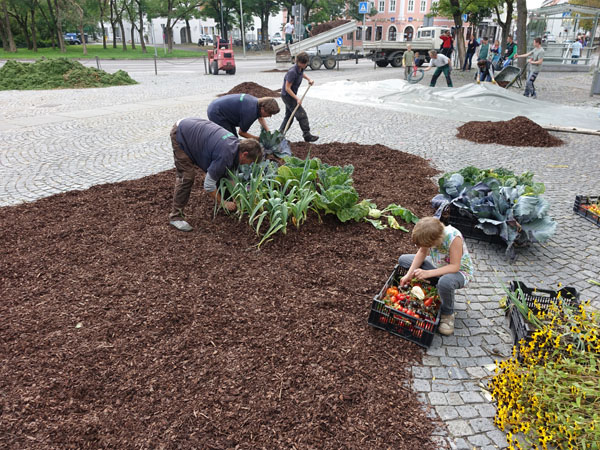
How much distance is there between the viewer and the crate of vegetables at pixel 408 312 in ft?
9.35

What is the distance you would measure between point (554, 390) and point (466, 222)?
8.24 ft

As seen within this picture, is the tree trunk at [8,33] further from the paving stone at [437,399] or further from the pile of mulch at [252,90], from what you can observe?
the paving stone at [437,399]

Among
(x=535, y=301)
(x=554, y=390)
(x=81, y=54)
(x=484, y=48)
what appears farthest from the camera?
(x=81, y=54)

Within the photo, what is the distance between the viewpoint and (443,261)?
310 cm

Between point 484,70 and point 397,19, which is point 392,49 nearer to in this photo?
point 484,70

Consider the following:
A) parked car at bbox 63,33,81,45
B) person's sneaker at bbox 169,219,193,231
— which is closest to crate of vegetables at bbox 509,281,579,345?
person's sneaker at bbox 169,219,193,231

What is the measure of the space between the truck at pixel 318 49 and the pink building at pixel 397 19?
44.2 meters

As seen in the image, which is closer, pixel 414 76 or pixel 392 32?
pixel 414 76

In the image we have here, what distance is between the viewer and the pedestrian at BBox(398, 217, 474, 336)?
279 cm

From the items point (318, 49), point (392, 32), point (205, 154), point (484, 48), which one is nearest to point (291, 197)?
point (205, 154)

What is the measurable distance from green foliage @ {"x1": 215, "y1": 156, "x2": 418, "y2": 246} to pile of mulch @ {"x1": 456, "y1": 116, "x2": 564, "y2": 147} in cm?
502

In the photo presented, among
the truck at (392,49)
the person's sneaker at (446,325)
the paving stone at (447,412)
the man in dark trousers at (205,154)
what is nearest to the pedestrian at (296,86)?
the man in dark trousers at (205,154)

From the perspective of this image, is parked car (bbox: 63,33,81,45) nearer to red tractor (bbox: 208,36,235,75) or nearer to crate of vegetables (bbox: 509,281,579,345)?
red tractor (bbox: 208,36,235,75)

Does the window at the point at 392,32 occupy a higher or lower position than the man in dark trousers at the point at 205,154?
higher
